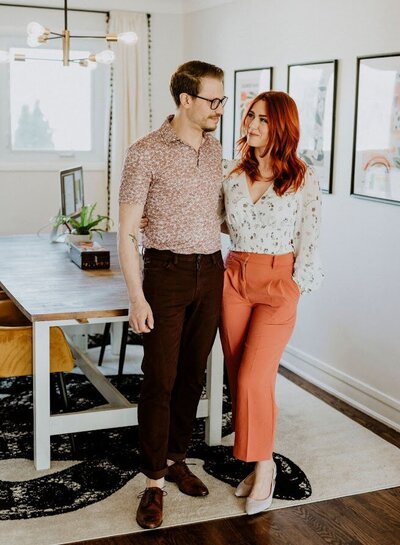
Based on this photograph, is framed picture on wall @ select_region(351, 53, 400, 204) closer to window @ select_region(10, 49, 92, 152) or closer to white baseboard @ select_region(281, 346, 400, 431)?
white baseboard @ select_region(281, 346, 400, 431)

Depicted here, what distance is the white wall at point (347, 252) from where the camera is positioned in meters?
3.97

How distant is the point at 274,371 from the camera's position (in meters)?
2.94

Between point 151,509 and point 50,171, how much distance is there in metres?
3.77

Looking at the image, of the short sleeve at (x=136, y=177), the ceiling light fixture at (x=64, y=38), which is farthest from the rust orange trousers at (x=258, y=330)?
the ceiling light fixture at (x=64, y=38)

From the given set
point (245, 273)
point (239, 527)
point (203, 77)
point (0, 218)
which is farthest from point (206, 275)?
point (0, 218)

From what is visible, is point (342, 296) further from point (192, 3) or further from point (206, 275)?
point (192, 3)

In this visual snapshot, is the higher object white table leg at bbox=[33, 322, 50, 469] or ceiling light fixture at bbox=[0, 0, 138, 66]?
ceiling light fixture at bbox=[0, 0, 138, 66]

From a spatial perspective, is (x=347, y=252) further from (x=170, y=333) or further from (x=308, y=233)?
(x=170, y=333)

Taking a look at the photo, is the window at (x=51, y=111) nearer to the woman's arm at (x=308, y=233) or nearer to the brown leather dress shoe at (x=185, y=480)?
the brown leather dress shoe at (x=185, y=480)

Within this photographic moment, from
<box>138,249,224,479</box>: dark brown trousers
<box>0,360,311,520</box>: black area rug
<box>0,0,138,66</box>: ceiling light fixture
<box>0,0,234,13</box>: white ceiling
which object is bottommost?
<box>0,360,311,520</box>: black area rug

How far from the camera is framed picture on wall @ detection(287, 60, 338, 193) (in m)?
4.40

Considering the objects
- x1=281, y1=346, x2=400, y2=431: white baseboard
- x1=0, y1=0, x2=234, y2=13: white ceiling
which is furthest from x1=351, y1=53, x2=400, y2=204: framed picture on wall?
x1=0, y1=0, x2=234, y2=13: white ceiling

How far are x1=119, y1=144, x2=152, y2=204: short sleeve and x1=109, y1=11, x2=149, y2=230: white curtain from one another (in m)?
3.49

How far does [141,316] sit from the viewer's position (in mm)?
2768
